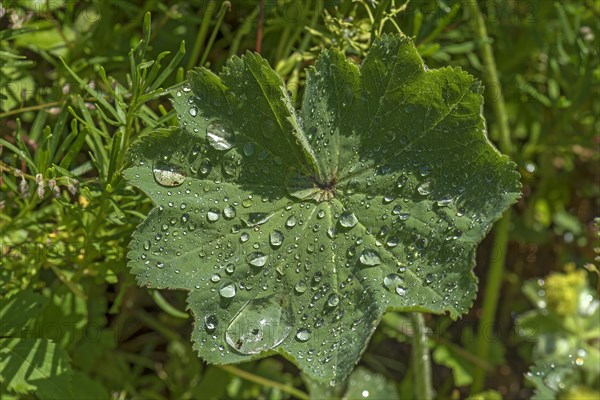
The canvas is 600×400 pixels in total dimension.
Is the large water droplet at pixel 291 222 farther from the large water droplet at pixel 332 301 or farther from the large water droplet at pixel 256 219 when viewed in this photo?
the large water droplet at pixel 332 301

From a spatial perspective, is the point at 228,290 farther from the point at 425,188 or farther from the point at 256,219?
the point at 425,188

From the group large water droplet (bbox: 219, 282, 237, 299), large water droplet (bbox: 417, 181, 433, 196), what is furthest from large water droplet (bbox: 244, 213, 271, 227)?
large water droplet (bbox: 417, 181, 433, 196)

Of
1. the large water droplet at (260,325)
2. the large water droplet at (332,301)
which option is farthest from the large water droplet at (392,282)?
the large water droplet at (260,325)

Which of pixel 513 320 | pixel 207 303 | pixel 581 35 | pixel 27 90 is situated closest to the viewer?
pixel 207 303

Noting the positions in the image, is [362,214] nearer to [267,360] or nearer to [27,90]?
[267,360]

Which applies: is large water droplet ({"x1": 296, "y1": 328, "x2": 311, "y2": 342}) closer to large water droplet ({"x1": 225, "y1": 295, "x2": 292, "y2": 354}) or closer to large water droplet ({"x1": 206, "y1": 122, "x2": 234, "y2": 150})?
large water droplet ({"x1": 225, "y1": 295, "x2": 292, "y2": 354})

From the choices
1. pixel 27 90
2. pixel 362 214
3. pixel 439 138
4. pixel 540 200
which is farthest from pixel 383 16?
pixel 540 200

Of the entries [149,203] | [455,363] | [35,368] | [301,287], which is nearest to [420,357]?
[455,363]
